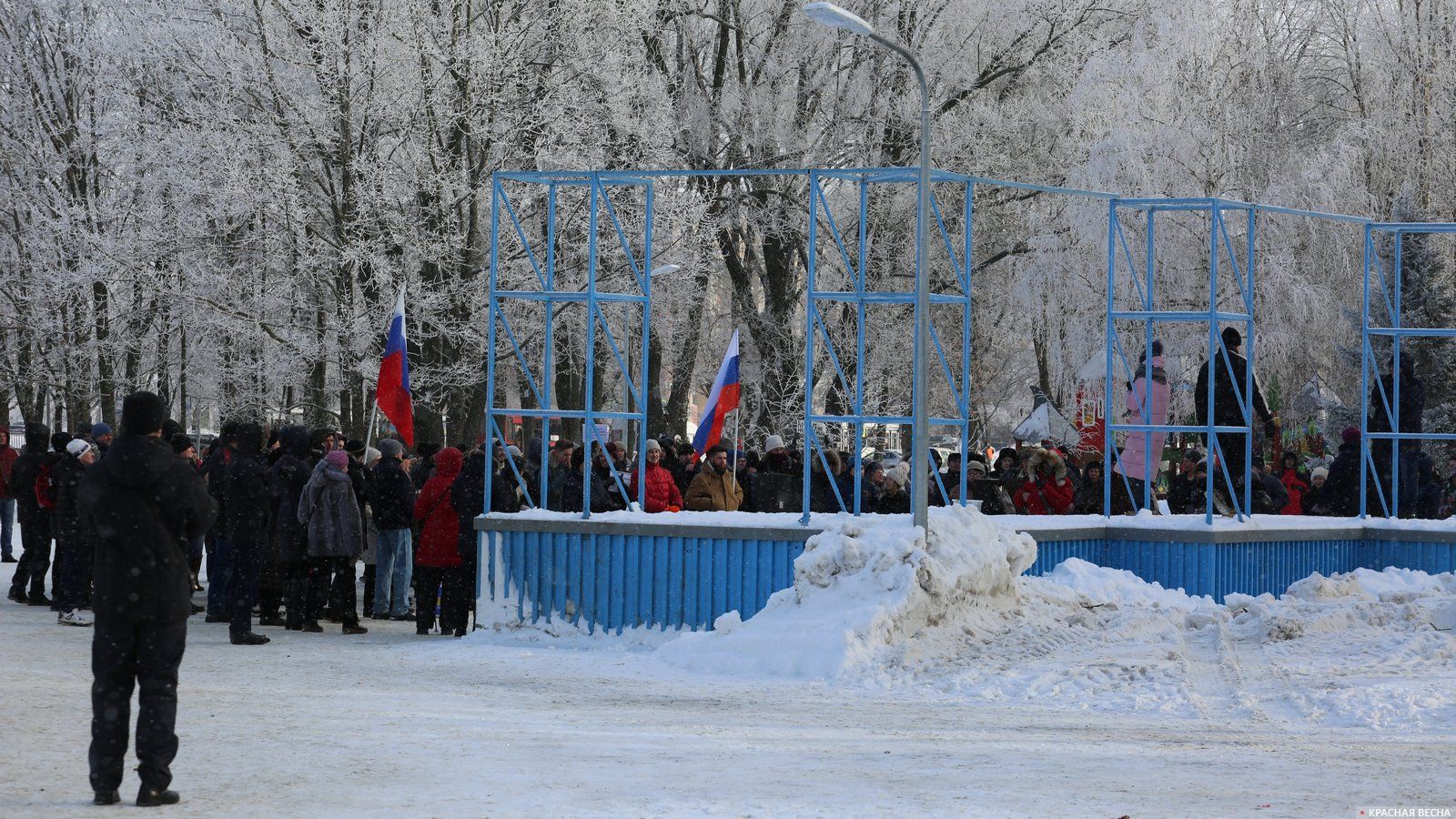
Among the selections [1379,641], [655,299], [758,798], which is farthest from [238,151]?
[758,798]

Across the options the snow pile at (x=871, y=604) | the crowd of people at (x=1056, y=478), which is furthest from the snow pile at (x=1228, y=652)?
the crowd of people at (x=1056, y=478)

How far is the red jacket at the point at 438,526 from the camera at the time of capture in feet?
50.3

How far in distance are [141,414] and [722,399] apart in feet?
43.6

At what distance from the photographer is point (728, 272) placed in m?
31.5

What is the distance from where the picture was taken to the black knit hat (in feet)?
26.1

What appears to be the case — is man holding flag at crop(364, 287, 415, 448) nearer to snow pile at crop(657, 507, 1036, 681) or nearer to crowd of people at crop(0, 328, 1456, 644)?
crowd of people at crop(0, 328, 1456, 644)

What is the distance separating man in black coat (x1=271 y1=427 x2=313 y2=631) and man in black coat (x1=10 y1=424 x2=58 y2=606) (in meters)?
3.06

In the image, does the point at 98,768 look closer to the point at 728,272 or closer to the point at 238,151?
the point at 238,151

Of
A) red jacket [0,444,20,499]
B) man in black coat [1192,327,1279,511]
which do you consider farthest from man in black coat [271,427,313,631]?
man in black coat [1192,327,1279,511]

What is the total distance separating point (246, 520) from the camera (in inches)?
581

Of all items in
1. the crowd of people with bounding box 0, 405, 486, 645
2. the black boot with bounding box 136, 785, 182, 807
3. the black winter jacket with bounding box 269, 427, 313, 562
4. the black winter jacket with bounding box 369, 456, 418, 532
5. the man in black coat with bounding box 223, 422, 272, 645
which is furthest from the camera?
the black winter jacket with bounding box 369, 456, 418, 532

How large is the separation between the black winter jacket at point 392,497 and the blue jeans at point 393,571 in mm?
117

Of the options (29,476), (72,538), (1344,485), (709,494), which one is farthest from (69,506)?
(1344,485)

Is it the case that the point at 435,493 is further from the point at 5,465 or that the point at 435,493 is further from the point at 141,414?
the point at 5,465
